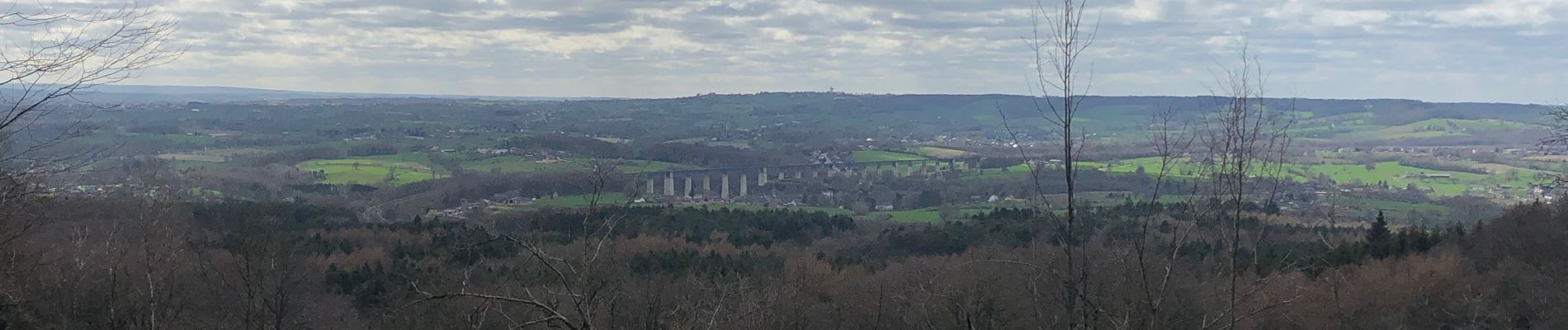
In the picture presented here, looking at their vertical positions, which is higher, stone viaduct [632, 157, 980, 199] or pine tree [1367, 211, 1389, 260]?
pine tree [1367, 211, 1389, 260]

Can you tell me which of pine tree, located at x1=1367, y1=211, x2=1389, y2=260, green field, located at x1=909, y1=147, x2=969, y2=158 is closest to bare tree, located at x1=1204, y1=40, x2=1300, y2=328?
pine tree, located at x1=1367, y1=211, x2=1389, y2=260

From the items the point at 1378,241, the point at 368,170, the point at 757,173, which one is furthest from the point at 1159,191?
the point at 757,173

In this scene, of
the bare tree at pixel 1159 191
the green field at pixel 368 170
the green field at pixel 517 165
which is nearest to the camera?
the bare tree at pixel 1159 191

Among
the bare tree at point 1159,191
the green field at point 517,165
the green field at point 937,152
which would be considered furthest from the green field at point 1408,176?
the bare tree at point 1159,191

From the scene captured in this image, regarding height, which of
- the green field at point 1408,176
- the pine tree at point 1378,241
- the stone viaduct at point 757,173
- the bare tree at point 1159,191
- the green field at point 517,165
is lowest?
the stone viaduct at point 757,173

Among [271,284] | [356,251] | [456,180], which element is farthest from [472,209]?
[271,284]

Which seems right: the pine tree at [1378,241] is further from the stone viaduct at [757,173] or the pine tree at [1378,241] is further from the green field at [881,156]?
the green field at [881,156]

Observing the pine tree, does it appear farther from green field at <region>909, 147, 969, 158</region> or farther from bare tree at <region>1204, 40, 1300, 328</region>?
green field at <region>909, 147, 969, 158</region>

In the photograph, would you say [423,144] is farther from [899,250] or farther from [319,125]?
[899,250]

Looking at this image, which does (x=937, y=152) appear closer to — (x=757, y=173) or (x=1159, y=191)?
(x=757, y=173)
